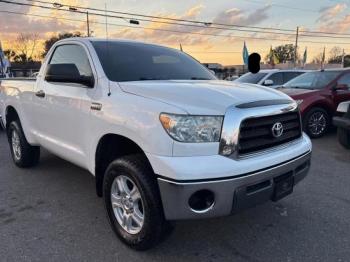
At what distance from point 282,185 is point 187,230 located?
1.04 metres

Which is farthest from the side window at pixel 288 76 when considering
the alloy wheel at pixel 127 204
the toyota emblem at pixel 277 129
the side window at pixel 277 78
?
the alloy wheel at pixel 127 204

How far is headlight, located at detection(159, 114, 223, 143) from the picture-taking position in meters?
2.81

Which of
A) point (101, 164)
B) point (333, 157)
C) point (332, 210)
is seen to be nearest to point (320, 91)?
point (333, 157)

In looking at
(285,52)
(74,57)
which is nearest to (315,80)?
(74,57)

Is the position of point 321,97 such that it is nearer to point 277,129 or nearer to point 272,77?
point 272,77

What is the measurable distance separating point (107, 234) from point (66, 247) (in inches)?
16.2

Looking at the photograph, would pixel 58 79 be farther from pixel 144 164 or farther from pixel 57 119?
pixel 144 164

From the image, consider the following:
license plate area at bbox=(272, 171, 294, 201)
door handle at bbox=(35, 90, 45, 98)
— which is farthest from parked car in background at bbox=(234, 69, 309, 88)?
license plate area at bbox=(272, 171, 294, 201)

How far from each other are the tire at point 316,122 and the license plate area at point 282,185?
5.33m

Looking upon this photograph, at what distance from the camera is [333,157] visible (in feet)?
21.6

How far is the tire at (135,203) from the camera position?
2955mm

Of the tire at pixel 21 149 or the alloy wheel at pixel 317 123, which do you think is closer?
the tire at pixel 21 149

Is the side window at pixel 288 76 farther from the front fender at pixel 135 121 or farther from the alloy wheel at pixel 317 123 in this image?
the front fender at pixel 135 121

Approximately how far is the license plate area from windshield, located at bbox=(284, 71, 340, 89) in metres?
6.06
